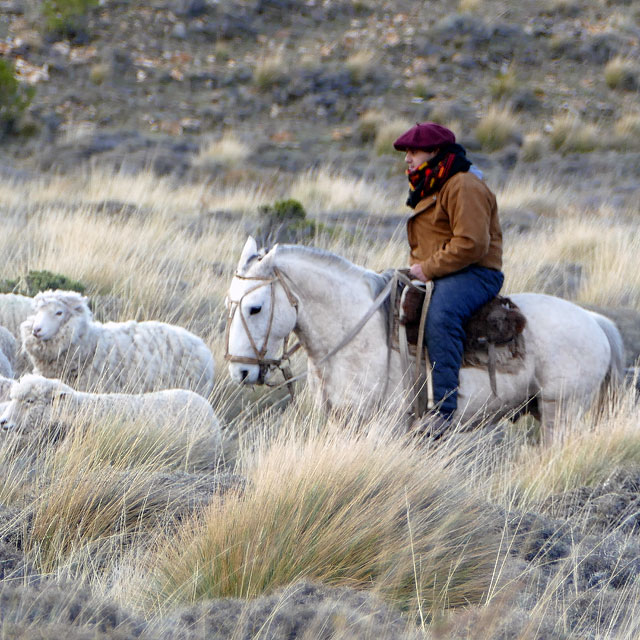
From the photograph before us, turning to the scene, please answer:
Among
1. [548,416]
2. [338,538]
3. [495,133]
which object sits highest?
[495,133]

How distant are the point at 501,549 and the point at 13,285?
278 inches

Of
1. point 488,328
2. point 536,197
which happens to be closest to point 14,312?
point 488,328

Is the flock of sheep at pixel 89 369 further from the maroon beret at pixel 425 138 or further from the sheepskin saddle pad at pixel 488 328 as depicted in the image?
the maroon beret at pixel 425 138

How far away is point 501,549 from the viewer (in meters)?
4.30

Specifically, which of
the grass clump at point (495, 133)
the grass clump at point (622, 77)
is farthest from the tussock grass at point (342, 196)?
the grass clump at point (622, 77)

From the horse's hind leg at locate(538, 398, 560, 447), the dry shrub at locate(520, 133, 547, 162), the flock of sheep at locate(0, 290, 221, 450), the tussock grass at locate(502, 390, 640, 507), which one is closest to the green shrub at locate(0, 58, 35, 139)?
the dry shrub at locate(520, 133, 547, 162)

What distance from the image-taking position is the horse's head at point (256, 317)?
19.1 ft

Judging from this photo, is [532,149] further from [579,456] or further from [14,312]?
[579,456]

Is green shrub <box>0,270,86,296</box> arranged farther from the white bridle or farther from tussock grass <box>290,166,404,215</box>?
tussock grass <box>290,166,404,215</box>

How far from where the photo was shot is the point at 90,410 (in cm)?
595

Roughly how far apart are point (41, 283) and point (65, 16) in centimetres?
2181

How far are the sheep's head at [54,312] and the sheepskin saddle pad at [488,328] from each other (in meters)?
2.58

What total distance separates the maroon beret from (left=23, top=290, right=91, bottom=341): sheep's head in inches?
109

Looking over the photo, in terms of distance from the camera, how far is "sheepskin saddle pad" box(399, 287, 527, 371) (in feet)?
20.8
